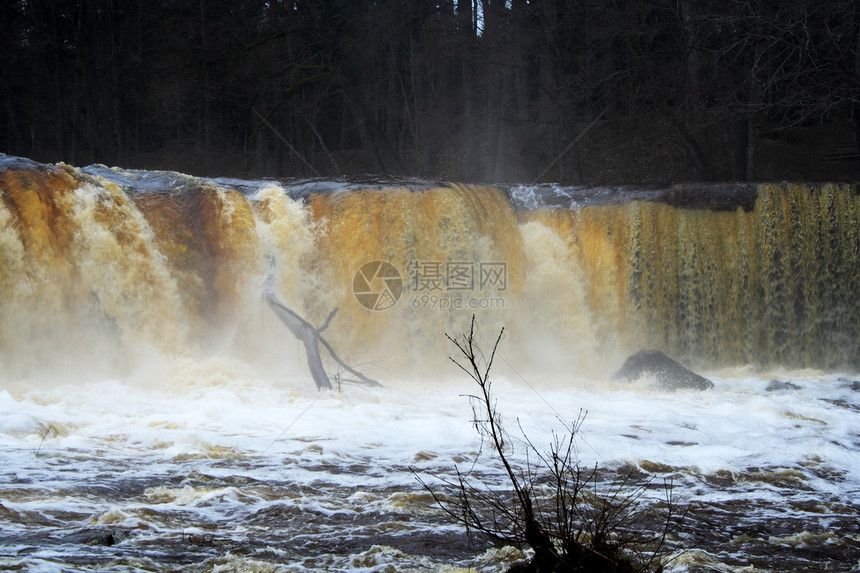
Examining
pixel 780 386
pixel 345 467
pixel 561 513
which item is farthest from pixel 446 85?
pixel 561 513

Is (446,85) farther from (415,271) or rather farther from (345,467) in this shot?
(345,467)

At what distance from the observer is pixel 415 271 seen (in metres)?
12.7

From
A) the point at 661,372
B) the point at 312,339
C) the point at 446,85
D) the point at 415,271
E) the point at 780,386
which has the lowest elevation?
the point at 780,386

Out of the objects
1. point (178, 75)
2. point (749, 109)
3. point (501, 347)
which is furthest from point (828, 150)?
point (178, 75)

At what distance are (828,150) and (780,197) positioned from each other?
10608 millimetres

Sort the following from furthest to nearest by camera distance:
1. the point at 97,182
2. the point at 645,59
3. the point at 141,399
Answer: the point at 645,59, the point at 97,182, the point at 141,399

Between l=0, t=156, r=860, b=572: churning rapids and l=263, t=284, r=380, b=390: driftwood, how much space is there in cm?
26

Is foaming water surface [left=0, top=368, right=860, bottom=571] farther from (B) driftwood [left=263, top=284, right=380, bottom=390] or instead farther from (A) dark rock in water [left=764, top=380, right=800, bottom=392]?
(B) driftwood [left=263, top=284, right=380, bottom=390]

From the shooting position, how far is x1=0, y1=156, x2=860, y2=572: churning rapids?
18.3ft

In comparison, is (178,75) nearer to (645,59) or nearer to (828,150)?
(645,59)

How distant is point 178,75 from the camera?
2380cm

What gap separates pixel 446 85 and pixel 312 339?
17.6m

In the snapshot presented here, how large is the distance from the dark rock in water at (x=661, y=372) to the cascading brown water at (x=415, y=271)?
895mm

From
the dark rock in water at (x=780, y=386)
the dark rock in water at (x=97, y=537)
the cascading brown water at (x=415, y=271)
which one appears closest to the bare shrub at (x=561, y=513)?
the dark rock in water at (x=97, y=537)
